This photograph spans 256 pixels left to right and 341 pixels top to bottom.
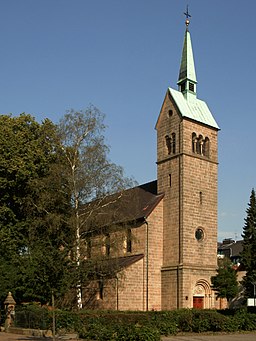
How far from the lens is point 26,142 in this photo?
41969mm

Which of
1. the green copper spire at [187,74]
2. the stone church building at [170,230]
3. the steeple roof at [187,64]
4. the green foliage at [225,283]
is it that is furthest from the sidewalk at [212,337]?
the steeple roof at [187,64]

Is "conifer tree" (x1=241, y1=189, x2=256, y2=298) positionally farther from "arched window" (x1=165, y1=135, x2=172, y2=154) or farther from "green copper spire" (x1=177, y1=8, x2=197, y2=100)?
"green copper spire" (x1=177, y1=8, x2=197, y2=100)

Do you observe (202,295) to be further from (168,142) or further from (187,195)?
(168,142)

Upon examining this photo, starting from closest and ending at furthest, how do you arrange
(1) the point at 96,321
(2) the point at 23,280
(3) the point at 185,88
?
(1) the point at 96,321 < (2) the point at 23,280 < (3) the point at 185,88

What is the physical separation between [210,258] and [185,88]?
1538 centimetres

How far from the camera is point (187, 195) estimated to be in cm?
4244

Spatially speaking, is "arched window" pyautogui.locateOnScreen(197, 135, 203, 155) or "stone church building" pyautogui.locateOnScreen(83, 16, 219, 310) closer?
"stone church building" pyautogui.locateOnScreen(83, 16, 219, 310)

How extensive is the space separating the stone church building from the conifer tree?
850cm

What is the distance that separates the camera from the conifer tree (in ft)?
166

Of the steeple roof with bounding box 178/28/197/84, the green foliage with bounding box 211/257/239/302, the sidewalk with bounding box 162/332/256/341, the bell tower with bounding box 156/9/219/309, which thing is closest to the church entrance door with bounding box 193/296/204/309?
the bell tower with bounding box 156/9/219/309

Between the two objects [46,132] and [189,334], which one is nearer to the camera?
[189,334]

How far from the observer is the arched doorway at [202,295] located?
137 feet

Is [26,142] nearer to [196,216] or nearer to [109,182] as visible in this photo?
[109,182]

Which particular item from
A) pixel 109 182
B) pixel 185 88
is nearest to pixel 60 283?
pixel 109 182
